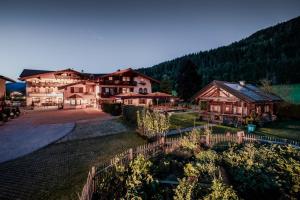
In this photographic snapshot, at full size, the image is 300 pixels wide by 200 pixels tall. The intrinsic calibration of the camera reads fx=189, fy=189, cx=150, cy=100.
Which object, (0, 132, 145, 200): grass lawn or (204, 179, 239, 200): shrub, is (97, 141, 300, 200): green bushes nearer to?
(204, 179, 239, 200): shrub

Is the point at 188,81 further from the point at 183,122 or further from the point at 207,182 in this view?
the point at 207,182

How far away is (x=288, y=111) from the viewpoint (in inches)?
→ 1081

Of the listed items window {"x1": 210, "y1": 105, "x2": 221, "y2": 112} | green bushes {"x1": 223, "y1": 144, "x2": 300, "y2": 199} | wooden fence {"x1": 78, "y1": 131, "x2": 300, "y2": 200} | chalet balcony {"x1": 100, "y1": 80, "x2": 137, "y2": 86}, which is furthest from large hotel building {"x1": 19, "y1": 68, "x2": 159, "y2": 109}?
green bushes {"x1": 223, "y1": 144, "x2": 300, "y2": 199}

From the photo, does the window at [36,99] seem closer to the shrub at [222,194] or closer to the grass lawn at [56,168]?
the grass lawn at [56,168]

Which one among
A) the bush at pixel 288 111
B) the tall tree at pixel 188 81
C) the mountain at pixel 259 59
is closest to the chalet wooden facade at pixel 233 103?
the bush at pixel 288 111

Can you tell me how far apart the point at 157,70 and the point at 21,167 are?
135763 millimetres

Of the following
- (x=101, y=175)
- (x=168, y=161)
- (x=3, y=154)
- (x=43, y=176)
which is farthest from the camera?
(x=3, y=154)

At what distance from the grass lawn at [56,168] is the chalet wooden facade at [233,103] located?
1351 centimetres

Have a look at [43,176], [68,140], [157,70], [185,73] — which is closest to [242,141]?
[43,176]

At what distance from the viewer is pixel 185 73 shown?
5159 centimetres

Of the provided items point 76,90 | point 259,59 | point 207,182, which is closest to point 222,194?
point 207,182

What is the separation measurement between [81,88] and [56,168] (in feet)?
129

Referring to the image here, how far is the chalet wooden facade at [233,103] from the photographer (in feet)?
75.4

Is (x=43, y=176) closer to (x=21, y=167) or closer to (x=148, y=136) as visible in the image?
(x=21, y=167)
